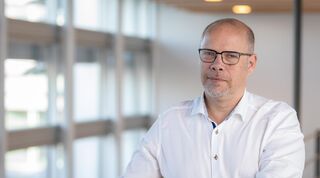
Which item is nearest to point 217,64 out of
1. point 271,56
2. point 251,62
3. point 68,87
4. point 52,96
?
point 251,62

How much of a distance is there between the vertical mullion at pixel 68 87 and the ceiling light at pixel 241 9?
198 cm

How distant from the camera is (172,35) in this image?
1073 centimetres

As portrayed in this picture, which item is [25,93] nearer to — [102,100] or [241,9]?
[102,100]

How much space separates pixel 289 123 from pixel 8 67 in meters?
5.73

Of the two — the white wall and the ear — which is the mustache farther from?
the white wall

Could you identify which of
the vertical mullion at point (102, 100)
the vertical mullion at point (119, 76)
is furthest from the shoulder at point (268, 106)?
the vertical mullion at point (119, 76)

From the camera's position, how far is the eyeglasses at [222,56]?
1.68 m

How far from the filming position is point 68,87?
28.1 ft

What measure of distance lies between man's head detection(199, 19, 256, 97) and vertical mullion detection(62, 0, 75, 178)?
6750 millimetres

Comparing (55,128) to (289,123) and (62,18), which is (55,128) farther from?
(289,123)

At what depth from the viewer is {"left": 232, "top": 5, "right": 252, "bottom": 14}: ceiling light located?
29.0 ft

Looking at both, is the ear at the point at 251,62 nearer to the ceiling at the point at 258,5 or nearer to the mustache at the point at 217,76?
the mustache at the point at 217,76

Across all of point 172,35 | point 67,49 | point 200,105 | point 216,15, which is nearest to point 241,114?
point 200,105

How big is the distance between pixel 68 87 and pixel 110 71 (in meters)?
1.60
